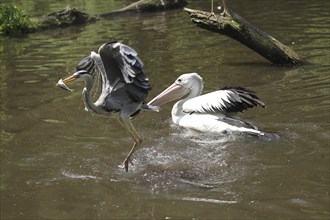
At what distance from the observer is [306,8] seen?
15484 mm

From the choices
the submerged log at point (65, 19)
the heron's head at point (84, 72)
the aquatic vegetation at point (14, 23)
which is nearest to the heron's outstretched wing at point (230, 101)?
the heron's head at point (84, 72)

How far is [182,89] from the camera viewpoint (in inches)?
292

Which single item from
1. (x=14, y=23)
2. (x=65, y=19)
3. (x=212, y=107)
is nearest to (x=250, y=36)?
(x=212, y=107)

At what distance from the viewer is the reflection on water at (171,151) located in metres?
4.70

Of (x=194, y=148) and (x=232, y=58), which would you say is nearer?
(x=194, y=148)

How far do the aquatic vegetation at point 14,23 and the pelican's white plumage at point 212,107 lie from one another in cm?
839

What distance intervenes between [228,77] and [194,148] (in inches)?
115

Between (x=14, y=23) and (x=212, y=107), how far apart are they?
9.45 m

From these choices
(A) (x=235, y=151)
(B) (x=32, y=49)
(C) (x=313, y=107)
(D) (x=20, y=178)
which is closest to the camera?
(D) (x=20, y=178)

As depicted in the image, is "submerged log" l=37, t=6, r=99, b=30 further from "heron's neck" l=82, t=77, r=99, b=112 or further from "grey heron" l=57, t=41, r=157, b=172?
"heron's neck" l=82, t=77, r=99, b=112

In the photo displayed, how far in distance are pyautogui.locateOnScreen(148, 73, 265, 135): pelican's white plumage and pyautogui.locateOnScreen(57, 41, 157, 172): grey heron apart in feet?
4.39

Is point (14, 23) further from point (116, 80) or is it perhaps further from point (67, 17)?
point (116, 80)

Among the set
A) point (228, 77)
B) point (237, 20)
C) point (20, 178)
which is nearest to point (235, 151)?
point (20, 178)

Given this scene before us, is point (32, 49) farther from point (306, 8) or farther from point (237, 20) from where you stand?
point (306, 8)
